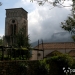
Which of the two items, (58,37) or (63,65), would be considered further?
(58,37)

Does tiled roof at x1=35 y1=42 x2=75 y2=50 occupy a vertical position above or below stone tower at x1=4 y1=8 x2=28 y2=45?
below

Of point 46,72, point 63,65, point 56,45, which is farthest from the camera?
point 56,45

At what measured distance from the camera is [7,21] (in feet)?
186

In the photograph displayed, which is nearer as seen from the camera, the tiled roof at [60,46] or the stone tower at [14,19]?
the tiled roof at [60,46]

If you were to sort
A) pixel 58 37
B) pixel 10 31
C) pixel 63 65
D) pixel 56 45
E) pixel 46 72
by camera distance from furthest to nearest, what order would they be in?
pixel 58 37, pixel 10 31, pixel 56 45, pixel 63 65, pixel 46 72

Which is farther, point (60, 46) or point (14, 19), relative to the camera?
point (14, 19)

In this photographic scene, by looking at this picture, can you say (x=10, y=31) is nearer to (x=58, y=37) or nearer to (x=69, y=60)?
(x=69, y=60)

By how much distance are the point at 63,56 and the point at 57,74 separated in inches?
56.2

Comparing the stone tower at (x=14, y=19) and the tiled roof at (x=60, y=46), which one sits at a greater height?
the stone tower at (x=14, y=19)

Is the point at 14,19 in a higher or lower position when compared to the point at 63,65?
higher

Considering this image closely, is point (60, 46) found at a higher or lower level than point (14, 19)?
lower

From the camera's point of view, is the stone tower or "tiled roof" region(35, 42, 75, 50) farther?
the stone tower

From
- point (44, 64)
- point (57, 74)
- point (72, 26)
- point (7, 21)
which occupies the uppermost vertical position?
point (7, 21)

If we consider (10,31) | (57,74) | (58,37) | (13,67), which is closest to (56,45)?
(10,31)
